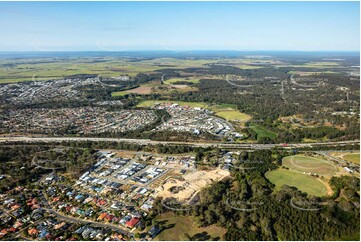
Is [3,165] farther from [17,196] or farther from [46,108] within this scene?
[46,108]

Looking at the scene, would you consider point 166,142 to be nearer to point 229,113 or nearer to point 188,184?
point 188,184

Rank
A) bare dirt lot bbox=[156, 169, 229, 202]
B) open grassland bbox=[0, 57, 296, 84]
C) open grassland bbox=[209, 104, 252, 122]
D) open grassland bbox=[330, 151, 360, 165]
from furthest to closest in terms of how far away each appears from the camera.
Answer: open grassland bbox=[0, 57, 296, 84], open grassland bbox=[209, 104, 252, 122], open grassland bbox=[330, 151, 360, 165], bare dirt lot bbox=[156, 169, 229, 202]

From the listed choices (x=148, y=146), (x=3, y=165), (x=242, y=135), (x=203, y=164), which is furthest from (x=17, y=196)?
(x=242, y=135)

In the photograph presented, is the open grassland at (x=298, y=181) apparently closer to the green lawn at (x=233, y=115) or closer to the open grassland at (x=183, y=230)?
the open grassland at (x=183, y=230)

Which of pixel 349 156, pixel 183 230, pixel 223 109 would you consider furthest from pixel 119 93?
pixel 183 230

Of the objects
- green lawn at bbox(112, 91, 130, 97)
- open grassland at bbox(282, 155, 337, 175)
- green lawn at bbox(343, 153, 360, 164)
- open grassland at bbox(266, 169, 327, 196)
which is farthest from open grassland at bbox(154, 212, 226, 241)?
green lawn at bbox(112, 91, 130, 97)

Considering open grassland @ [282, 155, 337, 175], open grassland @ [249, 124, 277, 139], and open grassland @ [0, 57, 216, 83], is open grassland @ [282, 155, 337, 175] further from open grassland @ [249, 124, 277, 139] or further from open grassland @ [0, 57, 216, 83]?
open grassland @ [0, 57, 216, 83]

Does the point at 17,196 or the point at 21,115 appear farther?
the point at 21,115
